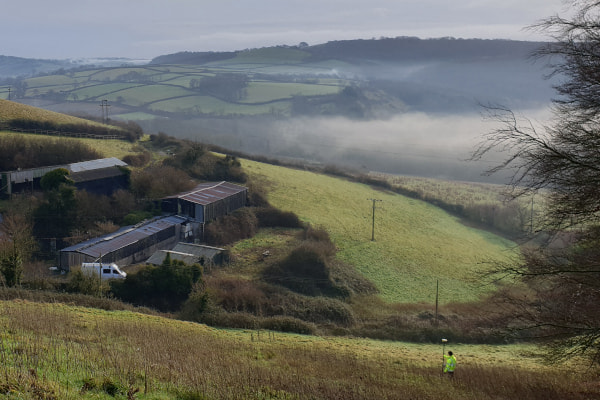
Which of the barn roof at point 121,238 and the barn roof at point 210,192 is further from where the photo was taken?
the barn roof at point 210,192

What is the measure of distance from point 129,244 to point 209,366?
59.3 feet

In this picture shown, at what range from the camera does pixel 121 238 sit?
29281 millimetres

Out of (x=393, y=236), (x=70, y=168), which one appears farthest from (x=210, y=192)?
(x=393, y=236)

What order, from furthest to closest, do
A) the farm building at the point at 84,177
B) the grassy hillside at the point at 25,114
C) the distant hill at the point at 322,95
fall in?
the distant hill at the point at 322,95, the grassy hillside at the point at 25,114, the farm building at the point at 84,177

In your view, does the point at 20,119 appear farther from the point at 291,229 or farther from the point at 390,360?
the point at 390,360

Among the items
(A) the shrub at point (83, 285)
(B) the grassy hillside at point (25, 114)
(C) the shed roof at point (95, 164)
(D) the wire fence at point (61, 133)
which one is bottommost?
(A) the shrub at point (83, 285)

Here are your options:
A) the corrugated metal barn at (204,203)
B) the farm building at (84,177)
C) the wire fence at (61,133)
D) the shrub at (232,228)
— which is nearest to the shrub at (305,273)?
the shrub at (232,228)

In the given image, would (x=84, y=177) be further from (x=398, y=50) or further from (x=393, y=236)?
(x=398, y=50)

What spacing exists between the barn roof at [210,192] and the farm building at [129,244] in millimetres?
1661

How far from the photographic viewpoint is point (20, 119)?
45.1 m

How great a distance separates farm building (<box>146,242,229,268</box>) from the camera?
2858cm

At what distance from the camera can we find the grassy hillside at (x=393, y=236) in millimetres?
31375

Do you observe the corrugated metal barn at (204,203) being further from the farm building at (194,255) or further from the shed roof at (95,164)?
the shed roof at (95,164)

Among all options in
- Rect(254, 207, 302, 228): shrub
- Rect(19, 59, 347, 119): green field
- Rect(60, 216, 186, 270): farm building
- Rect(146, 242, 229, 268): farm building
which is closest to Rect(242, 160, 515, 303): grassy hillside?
Rect(254, 207, 302, 228): shrub
